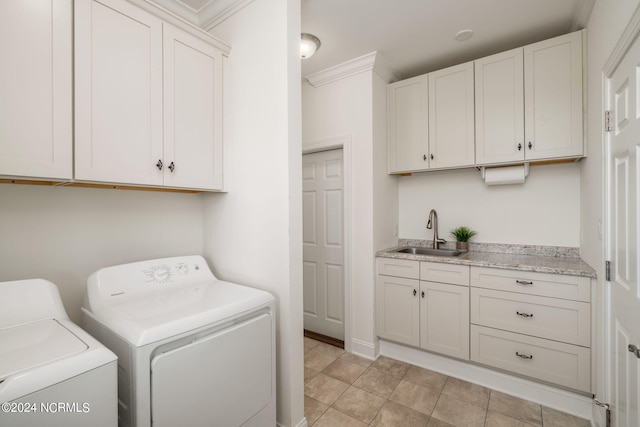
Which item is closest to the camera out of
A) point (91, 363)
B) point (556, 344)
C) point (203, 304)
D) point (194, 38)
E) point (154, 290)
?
point (91, 363)

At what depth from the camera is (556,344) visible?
74.5 inches

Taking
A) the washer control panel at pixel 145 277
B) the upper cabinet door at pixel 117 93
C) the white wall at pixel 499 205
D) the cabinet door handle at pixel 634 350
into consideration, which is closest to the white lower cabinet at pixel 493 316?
the white wall at pixel 499 205

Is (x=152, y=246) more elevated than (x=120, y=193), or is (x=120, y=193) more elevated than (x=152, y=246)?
(x=120, y=193)

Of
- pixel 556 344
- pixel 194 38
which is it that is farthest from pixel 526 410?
pixel 194 38

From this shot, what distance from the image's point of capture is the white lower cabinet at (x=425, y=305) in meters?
2.25

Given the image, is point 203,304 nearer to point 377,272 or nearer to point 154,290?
point 154,290

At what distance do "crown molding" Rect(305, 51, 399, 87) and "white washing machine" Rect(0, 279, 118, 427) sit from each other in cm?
270

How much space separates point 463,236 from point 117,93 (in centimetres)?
281

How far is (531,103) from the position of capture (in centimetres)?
218

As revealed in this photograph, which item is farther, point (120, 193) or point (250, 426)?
point (120, 193)

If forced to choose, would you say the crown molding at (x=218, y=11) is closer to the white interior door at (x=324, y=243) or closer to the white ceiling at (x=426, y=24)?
the white ceiling at (x=426, y=24)

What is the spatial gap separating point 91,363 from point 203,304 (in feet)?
1.58

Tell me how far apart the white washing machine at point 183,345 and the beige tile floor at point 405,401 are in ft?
2.13

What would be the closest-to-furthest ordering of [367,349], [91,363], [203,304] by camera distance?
[91,363]
[203,304]
[367,349]
